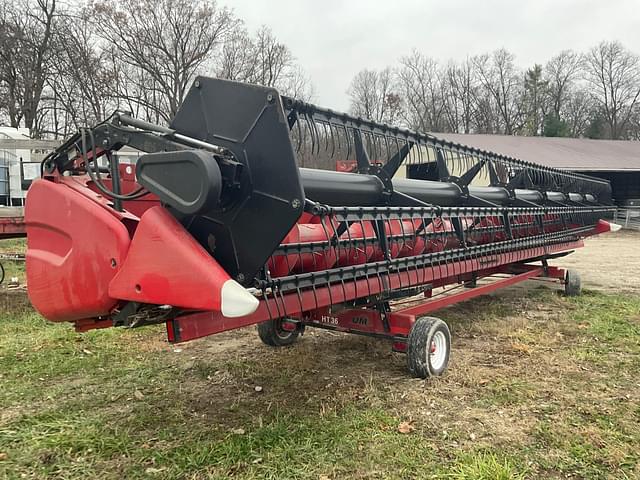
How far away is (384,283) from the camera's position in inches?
143

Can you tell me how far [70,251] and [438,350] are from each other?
288cm

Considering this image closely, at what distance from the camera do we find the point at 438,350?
4.21 meters

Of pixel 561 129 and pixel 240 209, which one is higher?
pixel 561 129

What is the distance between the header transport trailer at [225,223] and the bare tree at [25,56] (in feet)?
95.7

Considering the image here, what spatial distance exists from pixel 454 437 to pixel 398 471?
22.2 inches

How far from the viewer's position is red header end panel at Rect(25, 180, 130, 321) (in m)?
2.55

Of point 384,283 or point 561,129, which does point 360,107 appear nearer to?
point 561,129

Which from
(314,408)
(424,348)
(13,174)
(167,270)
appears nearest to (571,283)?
(424,348)

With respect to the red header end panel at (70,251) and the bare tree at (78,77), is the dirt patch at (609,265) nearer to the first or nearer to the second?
the red header end panel at (70,251)

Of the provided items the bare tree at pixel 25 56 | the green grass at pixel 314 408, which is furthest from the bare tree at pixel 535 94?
the green grass at pixel 314 408

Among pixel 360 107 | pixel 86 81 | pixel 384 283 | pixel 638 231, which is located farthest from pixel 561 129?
pixel 384 283

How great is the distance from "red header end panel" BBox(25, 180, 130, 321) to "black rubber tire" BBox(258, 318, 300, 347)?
7.26 ft

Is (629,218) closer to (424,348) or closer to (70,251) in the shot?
(424,348)

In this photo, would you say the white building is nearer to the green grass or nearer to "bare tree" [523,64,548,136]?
the green grass
